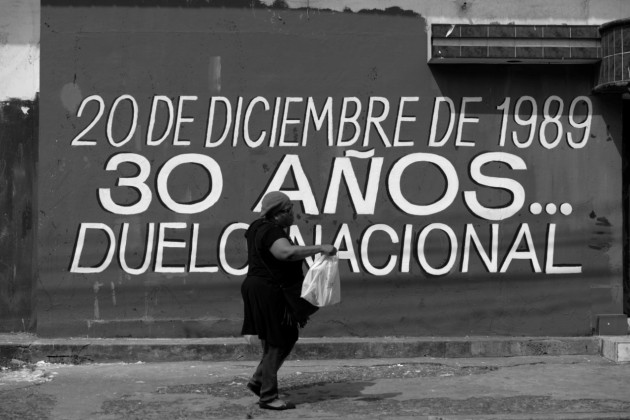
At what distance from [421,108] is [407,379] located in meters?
2.89

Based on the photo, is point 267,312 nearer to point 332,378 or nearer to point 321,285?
point 321,285

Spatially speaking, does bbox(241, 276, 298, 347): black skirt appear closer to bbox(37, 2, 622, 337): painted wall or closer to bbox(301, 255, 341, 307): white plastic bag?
bbox(301, 255, 341, 307): white plastic bag

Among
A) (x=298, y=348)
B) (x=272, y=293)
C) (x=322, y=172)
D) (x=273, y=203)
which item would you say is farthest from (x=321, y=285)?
(x=322, y=172)

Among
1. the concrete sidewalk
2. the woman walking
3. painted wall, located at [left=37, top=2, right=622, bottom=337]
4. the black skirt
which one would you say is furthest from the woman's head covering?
painted wall, located at [left=37, top=2, right=622, bottom=337]

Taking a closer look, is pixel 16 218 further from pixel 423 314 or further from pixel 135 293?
pixel 423 314

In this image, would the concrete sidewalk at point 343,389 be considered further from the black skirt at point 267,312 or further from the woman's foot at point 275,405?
the black skirt at point 267,312

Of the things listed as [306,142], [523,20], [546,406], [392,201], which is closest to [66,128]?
[306,142]

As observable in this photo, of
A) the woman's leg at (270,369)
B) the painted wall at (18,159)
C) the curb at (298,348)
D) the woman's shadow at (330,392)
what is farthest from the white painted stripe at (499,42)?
the painted wall at (18,159)

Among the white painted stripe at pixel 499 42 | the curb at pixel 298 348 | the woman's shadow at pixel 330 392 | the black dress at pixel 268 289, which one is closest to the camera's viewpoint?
the black dress at pixel 268 289

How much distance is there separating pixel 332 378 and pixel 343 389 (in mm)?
492

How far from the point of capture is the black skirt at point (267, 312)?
773 centimetres

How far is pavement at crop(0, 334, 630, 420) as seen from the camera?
312 inches

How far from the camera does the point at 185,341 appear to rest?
10.2 metres

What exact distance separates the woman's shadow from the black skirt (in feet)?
2.61
